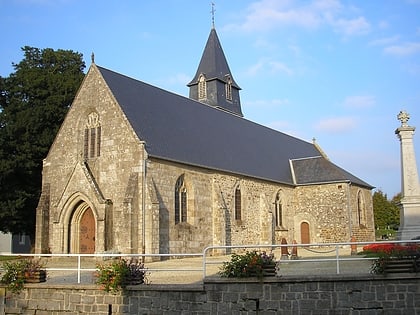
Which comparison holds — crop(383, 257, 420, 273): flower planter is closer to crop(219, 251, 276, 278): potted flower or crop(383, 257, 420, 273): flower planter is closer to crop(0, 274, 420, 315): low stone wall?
crop(0, 274, 420, 315): low stone wall

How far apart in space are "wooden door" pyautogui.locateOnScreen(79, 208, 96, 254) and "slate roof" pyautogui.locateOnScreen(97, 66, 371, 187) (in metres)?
4.78

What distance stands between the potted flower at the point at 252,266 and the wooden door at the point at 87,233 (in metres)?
14.4

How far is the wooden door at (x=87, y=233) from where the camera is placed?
2436 centimetres

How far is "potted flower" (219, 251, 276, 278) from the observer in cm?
1095

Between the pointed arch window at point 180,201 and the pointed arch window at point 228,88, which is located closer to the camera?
the pointed arch window at point 180,201

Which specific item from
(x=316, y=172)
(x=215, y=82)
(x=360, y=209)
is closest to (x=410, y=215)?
(x=316, y=172)

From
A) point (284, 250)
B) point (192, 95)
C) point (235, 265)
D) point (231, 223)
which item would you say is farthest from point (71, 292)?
point (192, 95)

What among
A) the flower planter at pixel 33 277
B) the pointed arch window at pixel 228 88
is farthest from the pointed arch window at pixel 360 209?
the flower planter at pixel 33 277

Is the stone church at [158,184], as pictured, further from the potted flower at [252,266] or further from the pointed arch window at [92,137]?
the potted flower at [252,266]

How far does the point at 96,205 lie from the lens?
23250mm

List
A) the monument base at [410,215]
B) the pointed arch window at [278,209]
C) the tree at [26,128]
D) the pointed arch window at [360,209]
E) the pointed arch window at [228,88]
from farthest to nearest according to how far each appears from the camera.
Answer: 1. the pointed arch window at [228,88]
2. the pointed arch window at [360,209]
3. the pointed arch window at [278,209]
4. the tree at [26,128]
5. the monument base at [410,215]

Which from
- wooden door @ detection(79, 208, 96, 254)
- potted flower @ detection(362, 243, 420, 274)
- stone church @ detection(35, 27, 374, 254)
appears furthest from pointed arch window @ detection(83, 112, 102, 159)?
potted flower @ detection(362, 243, 420, 274)

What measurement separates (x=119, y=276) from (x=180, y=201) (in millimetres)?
12850

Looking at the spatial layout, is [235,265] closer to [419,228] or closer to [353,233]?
[419,228]
